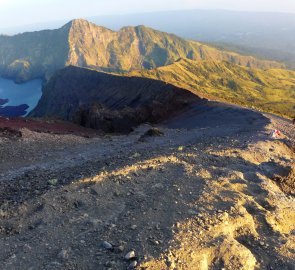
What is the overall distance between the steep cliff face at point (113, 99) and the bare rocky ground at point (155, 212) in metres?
35.0

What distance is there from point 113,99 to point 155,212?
255 feet

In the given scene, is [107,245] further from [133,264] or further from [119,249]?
[133,264]

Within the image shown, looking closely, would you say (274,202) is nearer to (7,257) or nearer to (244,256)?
(244,256)

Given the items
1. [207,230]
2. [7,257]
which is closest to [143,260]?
[207,230]

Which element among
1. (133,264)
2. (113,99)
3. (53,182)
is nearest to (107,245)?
(133,264)

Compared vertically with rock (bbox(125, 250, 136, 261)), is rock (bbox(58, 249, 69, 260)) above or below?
below

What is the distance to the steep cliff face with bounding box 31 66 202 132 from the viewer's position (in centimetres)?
6153

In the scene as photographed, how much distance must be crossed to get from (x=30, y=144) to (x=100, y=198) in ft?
55.1

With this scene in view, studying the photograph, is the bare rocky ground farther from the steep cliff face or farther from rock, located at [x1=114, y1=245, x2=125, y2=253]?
the steep cliff face

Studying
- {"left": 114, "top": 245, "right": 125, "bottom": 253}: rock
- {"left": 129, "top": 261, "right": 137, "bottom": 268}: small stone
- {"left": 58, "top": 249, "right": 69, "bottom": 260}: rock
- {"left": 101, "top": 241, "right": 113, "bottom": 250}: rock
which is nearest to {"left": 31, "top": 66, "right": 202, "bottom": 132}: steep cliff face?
{"left": 101, "top": 241, "right": 113, "bottom": 250}: rock

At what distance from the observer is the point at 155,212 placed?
51.7 ft

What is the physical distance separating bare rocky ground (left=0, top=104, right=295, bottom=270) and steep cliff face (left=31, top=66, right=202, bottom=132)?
3499 centimetres

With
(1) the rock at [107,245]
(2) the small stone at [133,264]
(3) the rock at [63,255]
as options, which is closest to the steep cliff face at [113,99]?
(1) the rock at [107,245]

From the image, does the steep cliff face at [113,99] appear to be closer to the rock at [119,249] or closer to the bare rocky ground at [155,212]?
the bare rocky ground at [155,212]
